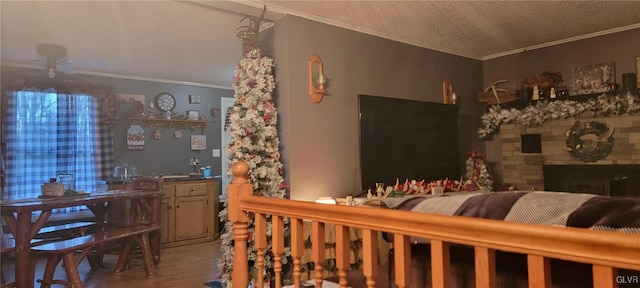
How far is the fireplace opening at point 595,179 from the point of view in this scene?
14.2 feet

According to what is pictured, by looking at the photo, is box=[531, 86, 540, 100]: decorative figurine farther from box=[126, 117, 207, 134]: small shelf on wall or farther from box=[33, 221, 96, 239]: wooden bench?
box=[33, 221, 96, 239]: wooden bench

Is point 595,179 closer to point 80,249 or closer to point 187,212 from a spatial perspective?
point 187,212

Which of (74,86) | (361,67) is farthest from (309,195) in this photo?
(74,86)

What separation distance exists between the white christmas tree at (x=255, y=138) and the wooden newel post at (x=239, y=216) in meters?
1.42

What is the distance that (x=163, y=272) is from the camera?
165 inches

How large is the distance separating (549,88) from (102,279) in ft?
17.2

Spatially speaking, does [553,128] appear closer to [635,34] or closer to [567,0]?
[635,34]

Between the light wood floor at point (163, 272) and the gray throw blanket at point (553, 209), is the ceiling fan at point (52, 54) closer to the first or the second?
the light wood floor at point (163, 272)

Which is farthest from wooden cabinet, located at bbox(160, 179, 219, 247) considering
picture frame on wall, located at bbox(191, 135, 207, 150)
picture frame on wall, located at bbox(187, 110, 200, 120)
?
picture frame on wall, located at bbox(187, 110, 200, 120)

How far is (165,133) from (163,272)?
2598 mm

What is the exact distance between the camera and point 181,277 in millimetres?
3992

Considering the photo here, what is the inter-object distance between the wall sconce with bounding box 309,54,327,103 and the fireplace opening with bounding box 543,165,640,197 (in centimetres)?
303

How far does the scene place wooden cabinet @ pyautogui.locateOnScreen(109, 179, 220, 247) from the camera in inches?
211

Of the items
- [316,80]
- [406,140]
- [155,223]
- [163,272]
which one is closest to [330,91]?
[316,80]
